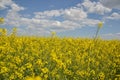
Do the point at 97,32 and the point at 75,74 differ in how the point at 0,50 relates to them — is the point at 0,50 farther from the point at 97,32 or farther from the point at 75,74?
the point at 97,32

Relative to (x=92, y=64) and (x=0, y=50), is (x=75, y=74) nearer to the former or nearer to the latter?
(x=92, y=64)

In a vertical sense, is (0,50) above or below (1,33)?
below

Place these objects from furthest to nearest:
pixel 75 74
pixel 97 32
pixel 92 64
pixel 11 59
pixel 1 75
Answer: pixel 92 64
pixel 11 59
pixel 75 74
pixel 1 75
pixel 97 32

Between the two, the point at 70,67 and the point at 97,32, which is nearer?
the point at 97,32

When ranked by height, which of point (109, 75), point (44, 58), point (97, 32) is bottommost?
point (109, 75)

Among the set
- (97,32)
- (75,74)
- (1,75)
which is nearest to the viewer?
(97,32)

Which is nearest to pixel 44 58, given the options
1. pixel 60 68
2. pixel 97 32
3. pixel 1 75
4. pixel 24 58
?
pixel 24 58

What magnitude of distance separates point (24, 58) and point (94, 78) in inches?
79.9

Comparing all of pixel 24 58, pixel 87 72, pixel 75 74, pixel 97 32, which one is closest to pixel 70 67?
pixel 75 74

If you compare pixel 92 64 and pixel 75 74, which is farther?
pixel 92 64

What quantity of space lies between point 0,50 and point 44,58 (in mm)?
1188

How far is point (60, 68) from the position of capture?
5.08 meters

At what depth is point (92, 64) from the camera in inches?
239

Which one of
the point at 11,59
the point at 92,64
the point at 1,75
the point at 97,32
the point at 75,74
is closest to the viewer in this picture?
the point at 97,32
